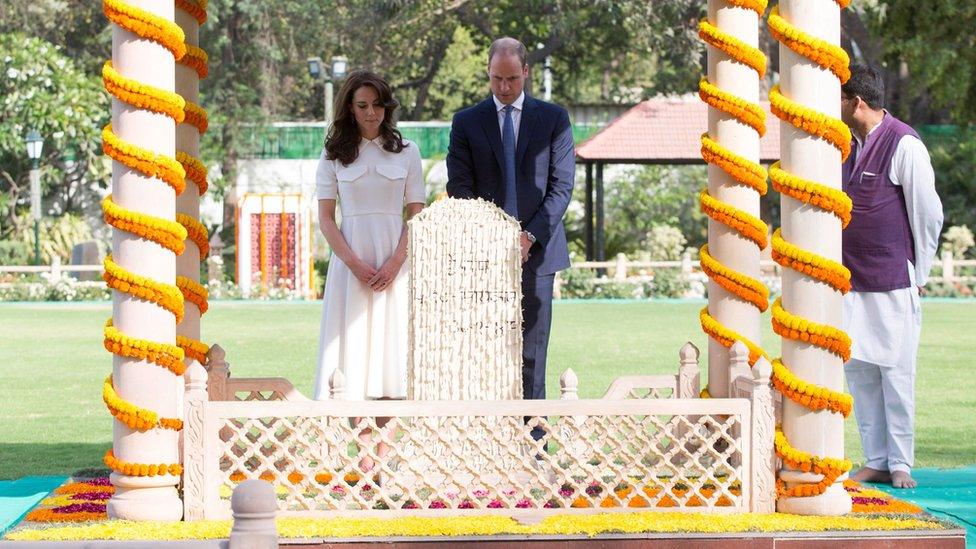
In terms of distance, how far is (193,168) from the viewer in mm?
7207

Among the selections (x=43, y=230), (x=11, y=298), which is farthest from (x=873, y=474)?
(x=43, y=230)

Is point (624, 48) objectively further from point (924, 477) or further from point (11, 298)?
point (924, 477)

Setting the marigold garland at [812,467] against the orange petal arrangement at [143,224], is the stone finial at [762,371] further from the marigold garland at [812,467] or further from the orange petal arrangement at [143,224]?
the orange petal arrangement at [143,224]

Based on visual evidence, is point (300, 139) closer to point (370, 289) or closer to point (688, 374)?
point (370, 289)

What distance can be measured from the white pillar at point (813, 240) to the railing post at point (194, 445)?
2350 mm

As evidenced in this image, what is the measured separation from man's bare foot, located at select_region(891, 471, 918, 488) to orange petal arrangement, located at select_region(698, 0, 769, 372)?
0.95 m

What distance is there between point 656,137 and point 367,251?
24025 mm

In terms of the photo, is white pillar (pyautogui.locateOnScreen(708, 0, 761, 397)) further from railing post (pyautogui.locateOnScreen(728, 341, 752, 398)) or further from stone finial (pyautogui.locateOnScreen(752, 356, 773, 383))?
stone finial (pyautogui.locateOnScreen(752, 356, 773, 383))

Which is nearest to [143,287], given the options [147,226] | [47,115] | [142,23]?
[147,226]

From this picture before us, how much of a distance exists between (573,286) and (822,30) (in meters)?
23.6

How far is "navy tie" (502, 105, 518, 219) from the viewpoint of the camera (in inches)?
294

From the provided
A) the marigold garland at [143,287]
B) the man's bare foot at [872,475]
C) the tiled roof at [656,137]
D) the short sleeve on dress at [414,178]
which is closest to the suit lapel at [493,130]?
the short sleeve on dress at [414,178]

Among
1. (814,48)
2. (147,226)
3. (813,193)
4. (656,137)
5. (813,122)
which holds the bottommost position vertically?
(147,226)

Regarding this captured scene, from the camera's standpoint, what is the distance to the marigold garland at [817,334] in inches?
241
